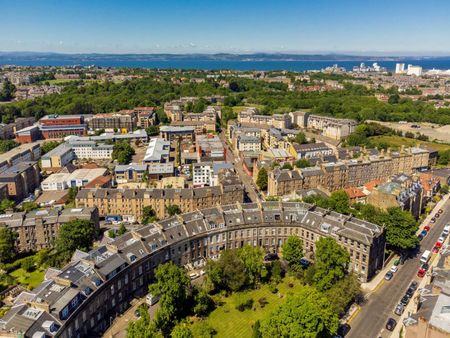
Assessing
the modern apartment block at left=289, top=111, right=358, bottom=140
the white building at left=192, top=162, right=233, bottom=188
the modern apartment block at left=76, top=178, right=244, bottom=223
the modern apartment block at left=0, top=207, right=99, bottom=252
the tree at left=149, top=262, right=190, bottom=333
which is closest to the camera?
the tree at left=149, top=262, right=190, bottom=333

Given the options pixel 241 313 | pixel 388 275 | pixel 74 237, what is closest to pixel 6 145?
pixel 74 237

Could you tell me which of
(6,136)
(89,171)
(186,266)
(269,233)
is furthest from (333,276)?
(6,136)

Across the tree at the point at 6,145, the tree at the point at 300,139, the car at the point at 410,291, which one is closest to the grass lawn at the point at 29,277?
the car at the point at 410,291

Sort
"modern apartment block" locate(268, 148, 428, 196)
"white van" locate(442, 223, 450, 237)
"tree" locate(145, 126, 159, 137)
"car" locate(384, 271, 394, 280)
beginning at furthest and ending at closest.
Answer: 1. "tree" locate(145, 126, 159, 137)
2. "modern apartment block" locate(268, 148, 428, 196)
3. "white van" locate(442, 223, 450, 237)
4. "car" locate(384, 271, 394, 280)

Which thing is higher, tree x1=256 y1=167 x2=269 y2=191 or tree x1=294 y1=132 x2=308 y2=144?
tree x1=294 y1=132 x2=308 y2=144

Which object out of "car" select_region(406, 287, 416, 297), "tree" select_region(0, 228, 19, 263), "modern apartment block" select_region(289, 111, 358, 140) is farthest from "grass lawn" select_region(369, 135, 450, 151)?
"tree" select_region(0, 228, 19, 263)

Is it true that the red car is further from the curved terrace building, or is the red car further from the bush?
the bush

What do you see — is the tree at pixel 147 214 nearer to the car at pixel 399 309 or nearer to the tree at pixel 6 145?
the car at pixel 399 309
